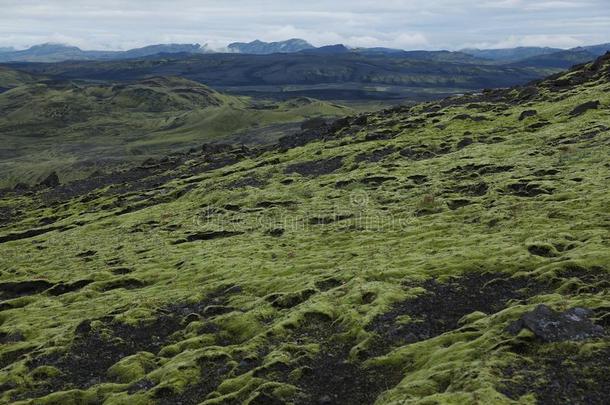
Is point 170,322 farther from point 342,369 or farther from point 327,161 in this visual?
point 327,161

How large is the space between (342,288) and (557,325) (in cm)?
1415

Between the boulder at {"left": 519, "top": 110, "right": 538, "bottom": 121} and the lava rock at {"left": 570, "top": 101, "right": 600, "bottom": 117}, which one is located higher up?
the lava rock at {"left": 570, "top": 101, "right": 600, "bottom": 117}

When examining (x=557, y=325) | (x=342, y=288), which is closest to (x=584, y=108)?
(x=342, y=288)

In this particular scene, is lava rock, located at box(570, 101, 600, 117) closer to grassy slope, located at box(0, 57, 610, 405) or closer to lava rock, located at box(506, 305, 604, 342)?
grassy slope, located at box(0, 57, 610, 405)

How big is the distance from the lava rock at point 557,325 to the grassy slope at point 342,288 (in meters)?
0.52

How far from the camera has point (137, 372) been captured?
27469 mm

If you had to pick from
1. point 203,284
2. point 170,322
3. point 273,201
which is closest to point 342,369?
point 170,322

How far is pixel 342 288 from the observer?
3359 cm

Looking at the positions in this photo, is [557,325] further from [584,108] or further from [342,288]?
[584,108]

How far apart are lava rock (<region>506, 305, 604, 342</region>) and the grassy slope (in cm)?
52

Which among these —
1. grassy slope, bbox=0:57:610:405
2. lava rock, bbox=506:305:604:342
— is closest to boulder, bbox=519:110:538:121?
grassy slope, bbox=0:57:610:405

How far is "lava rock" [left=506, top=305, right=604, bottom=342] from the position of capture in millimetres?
21297

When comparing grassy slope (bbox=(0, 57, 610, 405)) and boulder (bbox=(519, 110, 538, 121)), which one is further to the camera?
boulder (bbox=(519, 110, 538, 121))

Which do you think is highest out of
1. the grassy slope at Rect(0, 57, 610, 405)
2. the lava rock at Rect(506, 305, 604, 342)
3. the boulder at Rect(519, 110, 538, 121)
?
the boulder at Rect(519, 110, 538, 121)
